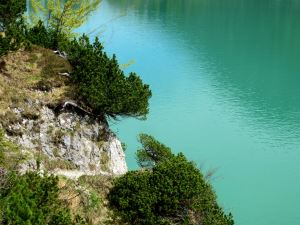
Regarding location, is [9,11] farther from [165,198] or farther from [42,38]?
[165,198]

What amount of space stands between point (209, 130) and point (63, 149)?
57.3ft

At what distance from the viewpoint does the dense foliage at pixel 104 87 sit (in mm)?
19250

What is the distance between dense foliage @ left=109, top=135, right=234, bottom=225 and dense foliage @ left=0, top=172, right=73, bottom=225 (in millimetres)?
3482

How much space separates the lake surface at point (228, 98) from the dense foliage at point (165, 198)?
352 inches

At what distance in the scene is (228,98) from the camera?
135ft

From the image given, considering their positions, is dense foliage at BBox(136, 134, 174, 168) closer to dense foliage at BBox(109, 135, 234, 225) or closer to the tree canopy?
dense foliage at BBox(109, 135, 234, 225)

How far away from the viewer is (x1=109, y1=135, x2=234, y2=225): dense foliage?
603 inches

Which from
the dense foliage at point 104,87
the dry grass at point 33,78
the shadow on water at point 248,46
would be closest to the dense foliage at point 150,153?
the dense foliage at point 104,87

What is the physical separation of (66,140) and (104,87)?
2493 mm

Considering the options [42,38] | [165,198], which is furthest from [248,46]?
[165,198]

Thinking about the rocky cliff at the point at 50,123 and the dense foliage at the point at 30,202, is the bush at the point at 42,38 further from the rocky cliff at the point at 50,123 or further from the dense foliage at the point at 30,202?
the dense foliage at the point at 30,202

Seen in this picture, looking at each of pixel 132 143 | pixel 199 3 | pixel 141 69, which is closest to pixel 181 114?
pixel 132 143

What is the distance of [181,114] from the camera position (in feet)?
121

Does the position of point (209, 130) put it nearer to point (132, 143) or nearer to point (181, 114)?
point (181, 114)
